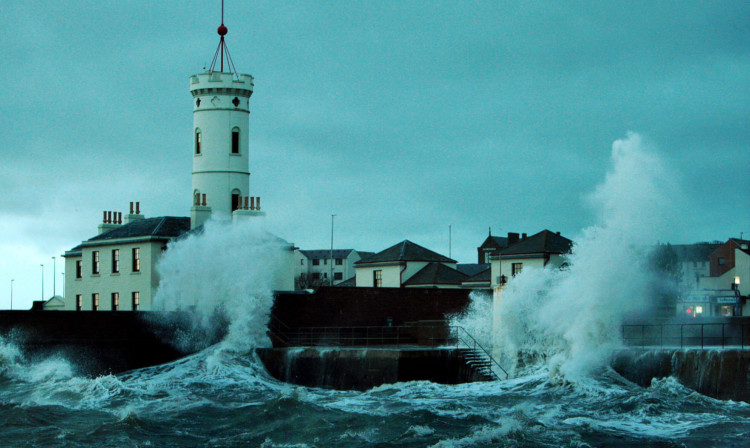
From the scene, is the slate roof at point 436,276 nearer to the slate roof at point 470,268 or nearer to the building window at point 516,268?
the building window at point 516,268

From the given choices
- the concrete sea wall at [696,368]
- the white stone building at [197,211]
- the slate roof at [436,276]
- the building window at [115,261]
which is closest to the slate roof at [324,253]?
the slate roof at [436,276]

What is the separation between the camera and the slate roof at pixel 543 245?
1932 inches

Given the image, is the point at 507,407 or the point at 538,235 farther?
the point at 538,235

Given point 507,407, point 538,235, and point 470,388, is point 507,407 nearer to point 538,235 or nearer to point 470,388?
point 470,388

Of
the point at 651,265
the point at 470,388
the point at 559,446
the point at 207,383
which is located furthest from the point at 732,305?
the point at 559,446

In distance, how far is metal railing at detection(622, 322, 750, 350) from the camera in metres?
33.5

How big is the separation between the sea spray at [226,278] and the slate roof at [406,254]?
1161 cm

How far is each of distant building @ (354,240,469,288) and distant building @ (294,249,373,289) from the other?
48641 mm

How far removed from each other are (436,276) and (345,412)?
25.7 metres

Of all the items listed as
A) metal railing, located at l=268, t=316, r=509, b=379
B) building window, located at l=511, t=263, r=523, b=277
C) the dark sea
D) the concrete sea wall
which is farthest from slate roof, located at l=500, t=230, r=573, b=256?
the concrete sea wall

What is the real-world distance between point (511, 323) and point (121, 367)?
1327 centimetres

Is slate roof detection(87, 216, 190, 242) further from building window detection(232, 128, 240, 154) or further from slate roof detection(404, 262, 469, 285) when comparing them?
slate roof detection(404, 262, 469, 285)

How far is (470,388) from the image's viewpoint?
1266 inches

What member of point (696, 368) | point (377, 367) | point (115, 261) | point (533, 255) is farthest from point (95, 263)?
point (696, 368)
